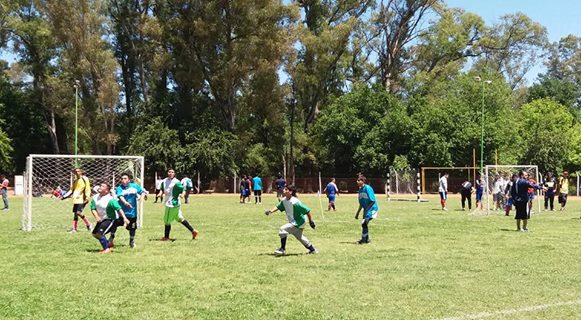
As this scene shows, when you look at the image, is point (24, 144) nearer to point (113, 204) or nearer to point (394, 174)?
point (394, 174)

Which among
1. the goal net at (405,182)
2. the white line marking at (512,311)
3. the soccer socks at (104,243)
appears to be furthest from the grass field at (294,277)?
the goal net at (405,182)

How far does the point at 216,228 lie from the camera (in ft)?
65.3

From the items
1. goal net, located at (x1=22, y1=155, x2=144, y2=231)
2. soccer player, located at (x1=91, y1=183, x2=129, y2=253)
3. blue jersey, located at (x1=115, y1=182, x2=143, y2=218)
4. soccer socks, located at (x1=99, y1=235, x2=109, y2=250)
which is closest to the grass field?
soccer socks, located at (x1=99, y1=235, x2=109, y2=250)

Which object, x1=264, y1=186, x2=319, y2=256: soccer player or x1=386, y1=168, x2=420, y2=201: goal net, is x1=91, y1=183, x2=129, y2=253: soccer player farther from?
x1=386, y1=168, x2=420, y2=201: goal net

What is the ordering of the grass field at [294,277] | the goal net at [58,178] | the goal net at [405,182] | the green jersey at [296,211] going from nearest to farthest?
1. the grass field at [294,277]
2. the green jersey at [296,211]
3. the goal net at [58,178]
4. the goal net at [405,182]

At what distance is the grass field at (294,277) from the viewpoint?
8.06 meters

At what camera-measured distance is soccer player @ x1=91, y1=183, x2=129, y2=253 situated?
45.4 feet

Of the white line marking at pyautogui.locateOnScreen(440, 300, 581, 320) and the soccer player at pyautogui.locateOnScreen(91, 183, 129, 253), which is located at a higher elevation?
the soccer player at pyautogui.locateOnScreen(91, 183, 129, 253)

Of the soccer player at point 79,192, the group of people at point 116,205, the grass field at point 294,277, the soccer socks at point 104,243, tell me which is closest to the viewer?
the grass field at point 294,277

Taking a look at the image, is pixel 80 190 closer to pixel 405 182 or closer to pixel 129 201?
pixel 129 201

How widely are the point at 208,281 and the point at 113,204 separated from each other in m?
4.72

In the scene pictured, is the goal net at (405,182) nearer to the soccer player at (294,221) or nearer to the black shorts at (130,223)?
the black shorts at (130,223)

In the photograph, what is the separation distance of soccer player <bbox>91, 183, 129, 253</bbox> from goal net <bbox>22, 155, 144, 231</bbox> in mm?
3489

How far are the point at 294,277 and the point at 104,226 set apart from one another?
544cm
